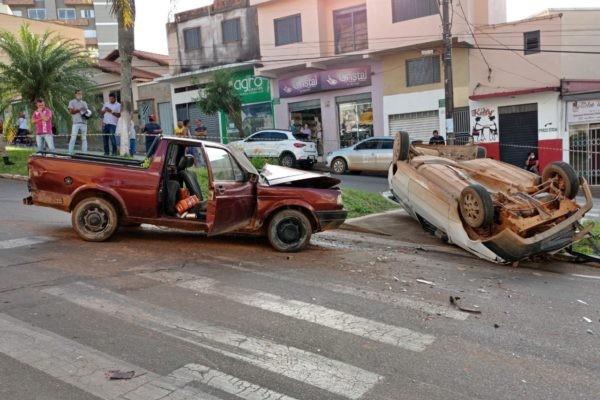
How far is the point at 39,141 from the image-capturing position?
50.9 feet

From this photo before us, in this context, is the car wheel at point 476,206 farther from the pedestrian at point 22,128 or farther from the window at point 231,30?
the window at point 231,30

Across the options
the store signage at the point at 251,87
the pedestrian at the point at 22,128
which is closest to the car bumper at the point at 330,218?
the pedestrian at the point at 22,128

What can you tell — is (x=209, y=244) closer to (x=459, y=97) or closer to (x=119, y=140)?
(x=119, y=140)

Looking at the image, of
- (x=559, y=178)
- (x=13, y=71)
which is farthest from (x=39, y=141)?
(x=559, y=178)

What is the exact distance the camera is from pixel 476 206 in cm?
792

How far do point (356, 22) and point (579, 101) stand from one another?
10.5 m

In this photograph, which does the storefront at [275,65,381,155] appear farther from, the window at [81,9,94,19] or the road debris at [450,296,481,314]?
the window at [81,9,94,19]

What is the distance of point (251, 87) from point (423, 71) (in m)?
9.77

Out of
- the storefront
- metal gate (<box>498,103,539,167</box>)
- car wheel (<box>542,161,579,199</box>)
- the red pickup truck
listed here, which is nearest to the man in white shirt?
the red pickup truck

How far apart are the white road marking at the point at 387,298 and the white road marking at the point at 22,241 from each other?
11.1ft

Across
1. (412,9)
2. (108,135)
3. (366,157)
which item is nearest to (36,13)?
(412,9)

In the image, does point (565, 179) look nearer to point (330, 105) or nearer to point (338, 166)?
point (338, 166)

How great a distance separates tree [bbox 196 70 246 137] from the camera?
27562 mm

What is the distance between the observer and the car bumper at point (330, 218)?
8.35m
